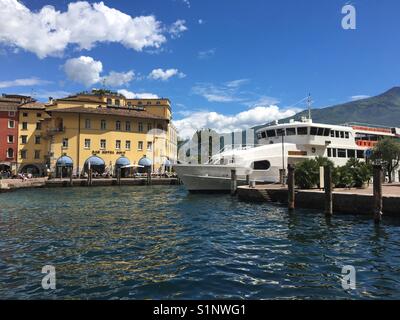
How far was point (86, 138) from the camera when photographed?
5600 cm

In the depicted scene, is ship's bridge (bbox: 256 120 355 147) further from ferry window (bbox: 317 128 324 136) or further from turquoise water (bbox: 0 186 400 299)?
turquoise water (bbox: 0 186 400 299)

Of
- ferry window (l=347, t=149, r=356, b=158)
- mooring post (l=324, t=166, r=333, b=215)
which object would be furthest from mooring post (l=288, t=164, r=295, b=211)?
ferry window (l=347, t=149, r=356, b=158)

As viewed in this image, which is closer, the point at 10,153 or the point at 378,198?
the point at 378,198

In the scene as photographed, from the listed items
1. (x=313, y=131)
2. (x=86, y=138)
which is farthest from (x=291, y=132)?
(x=86, y=138)

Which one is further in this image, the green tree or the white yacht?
the green tree

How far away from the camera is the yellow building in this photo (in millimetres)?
55125

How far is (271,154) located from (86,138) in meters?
35.6

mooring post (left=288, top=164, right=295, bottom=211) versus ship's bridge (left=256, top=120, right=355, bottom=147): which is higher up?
ship's bridge (left=256, top=120, right=355, bottom=147)

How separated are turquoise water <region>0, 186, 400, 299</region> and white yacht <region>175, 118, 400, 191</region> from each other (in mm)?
12781

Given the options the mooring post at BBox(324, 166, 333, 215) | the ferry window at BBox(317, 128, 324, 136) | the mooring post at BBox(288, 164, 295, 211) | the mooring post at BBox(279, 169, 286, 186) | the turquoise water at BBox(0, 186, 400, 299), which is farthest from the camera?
the ferry window at BBox(317, 128, 324, 136)

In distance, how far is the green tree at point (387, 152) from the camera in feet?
117

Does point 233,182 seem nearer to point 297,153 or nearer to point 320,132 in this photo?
point 297,153
